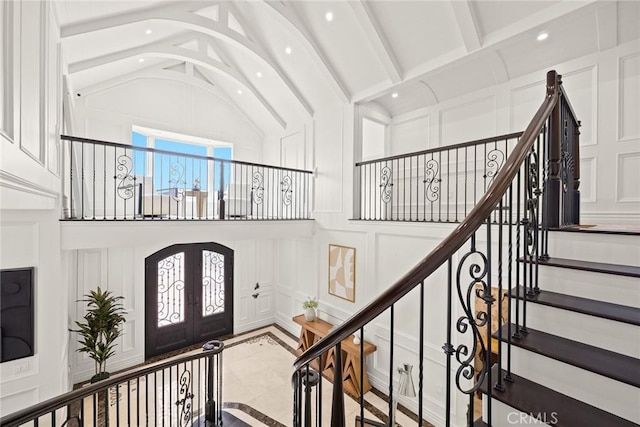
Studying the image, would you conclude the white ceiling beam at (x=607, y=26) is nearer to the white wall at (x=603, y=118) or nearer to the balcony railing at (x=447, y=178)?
the white wall at (x=603, y=118)

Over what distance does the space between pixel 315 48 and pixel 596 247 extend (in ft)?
15.4

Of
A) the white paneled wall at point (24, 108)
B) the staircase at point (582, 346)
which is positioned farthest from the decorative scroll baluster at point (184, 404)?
the staircase at point (582, 346)

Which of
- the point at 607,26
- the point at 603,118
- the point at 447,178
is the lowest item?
the point at 447,178

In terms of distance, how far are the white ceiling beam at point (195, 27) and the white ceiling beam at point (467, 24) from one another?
3061 mm

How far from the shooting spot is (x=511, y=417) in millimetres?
1195

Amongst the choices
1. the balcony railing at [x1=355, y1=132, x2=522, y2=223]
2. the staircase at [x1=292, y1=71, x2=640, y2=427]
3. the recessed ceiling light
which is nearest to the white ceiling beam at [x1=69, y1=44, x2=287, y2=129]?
the balcony railing at [x1=355, y1=132, x2=522, y2=223]

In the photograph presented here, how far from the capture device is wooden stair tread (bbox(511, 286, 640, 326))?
1265 millimetres

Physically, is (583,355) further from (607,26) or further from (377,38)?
(377,38)

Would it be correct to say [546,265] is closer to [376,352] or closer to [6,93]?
[6,93]

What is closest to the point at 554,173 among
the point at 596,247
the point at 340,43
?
the point at 596,247

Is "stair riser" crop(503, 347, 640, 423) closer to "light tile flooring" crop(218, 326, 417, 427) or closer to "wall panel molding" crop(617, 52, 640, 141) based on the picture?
"light tile flooring" crop(218, 326, 417, 427)

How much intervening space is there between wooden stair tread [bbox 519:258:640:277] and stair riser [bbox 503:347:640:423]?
19.6 inches

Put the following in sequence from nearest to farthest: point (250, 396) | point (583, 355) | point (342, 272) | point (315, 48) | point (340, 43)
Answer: point (583, 355) → point (250, 396) → point (340, 43) → point (315, 48) → point (342, 272)

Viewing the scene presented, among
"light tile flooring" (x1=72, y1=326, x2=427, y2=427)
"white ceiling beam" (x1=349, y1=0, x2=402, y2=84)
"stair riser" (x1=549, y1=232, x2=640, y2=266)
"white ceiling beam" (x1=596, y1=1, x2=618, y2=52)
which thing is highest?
"white ceiling beam" (x1=349, y1=0, x2=402, y2=84)
